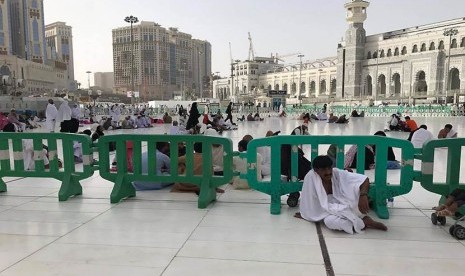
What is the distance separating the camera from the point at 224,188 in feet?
18.6

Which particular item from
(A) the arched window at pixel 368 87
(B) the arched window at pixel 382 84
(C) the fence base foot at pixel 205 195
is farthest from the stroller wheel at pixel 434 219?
(A) the arched window at pixel 368 87

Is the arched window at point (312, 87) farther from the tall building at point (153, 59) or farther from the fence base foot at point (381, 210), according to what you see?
the fence base foot at point (381, 210)

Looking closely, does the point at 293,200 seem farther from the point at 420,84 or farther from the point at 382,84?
the point at 382,84

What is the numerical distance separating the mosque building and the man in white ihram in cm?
4631

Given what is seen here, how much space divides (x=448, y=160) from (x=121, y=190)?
3.72 m

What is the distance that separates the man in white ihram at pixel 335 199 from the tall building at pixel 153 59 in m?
85.0

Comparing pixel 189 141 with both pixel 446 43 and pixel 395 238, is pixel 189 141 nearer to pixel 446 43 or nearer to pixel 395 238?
pixel 395 238

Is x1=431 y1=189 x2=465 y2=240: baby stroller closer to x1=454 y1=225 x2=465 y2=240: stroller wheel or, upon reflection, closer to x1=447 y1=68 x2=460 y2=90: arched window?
x1=454 y1=225 x2=465 y2=240: stroller wheel

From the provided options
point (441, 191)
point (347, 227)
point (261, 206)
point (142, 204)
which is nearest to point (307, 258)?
point (347, 227)

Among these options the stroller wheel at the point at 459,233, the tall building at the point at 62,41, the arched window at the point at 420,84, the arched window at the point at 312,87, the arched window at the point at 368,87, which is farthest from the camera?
the tall building at the point at 62,41

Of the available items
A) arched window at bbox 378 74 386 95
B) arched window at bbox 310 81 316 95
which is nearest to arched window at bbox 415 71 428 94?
arched window at bbox 378 74 386 95

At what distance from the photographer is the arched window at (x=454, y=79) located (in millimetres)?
60525

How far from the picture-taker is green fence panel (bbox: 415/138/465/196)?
13.5 ft

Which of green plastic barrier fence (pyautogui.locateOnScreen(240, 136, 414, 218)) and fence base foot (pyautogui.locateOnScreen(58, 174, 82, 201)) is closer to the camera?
green plastic barrier fence (pyautogui.locateOnScreen(240, 136, 414, 218))
